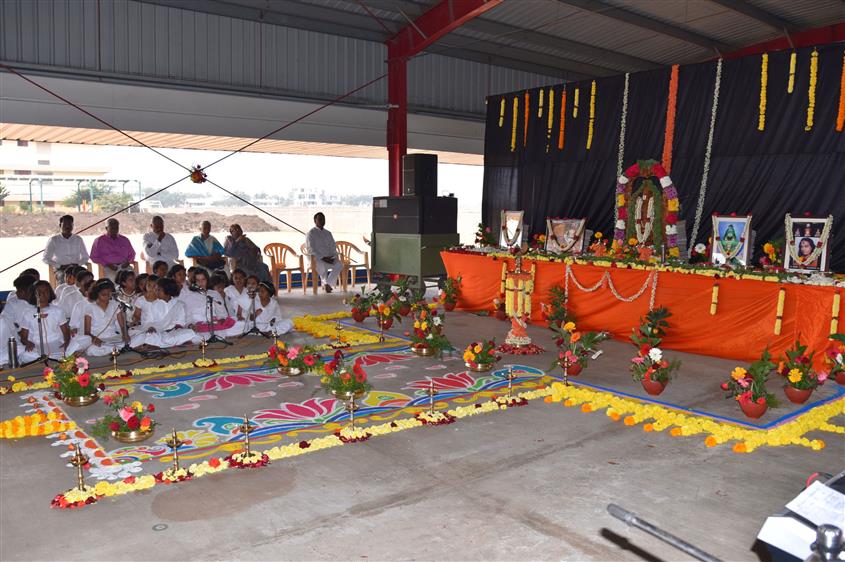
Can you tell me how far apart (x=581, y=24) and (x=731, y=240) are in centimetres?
649

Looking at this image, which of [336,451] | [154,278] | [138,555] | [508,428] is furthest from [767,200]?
[138,555]

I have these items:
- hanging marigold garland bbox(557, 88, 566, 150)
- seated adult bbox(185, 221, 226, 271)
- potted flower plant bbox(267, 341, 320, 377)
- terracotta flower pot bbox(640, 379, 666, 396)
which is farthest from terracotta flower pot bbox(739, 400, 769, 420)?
seated adult bbox(185, 221, 226, 271)

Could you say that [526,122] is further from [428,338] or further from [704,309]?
[428,338]

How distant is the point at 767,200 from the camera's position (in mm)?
9016

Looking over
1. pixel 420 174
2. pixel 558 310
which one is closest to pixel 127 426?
pixel 558 310

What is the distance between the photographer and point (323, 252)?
12648 millimetres

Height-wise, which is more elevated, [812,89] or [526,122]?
[526,122]

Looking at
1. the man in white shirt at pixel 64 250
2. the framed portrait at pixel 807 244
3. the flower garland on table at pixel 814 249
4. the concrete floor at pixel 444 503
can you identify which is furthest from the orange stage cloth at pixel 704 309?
the man in white shirt at pixel 64 250

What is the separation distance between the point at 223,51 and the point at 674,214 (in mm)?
8321

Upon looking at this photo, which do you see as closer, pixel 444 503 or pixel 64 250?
pixel 444 503

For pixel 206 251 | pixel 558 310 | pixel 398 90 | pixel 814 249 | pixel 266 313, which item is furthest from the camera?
pixel 398 90

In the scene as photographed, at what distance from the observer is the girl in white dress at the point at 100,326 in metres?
7.00

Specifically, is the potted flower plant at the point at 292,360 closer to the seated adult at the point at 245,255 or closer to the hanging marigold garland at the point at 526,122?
the seated adult at the point at 245,255

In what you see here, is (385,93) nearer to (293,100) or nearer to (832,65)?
(293,100)
